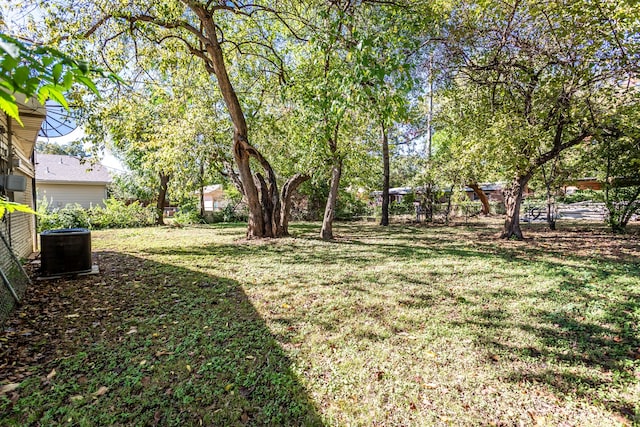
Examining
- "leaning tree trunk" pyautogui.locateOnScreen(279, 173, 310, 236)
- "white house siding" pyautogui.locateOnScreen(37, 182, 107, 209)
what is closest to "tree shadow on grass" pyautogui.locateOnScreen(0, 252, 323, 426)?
"leaning tree trunk" pyautogui.locateOnScreen(279, 173, 310, 236)

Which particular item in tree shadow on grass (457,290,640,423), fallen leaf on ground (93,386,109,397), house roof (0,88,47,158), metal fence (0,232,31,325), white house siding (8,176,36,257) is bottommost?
tree shadow on grass (457,290,640,423)

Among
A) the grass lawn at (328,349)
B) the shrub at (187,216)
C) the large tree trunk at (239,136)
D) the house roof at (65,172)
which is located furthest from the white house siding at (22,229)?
the house roof at (65,172)

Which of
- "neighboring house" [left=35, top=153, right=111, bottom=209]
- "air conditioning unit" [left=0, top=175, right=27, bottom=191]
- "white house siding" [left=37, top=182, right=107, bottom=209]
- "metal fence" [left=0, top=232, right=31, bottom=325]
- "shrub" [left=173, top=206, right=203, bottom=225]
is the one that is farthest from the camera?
"white house siding" [left=37, top=182, right=107, bottom=209]

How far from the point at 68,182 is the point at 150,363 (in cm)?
2056

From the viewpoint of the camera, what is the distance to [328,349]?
291 centimetres

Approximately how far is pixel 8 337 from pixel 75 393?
1532 millimetres

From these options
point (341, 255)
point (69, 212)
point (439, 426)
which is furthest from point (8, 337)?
point (69, 212)

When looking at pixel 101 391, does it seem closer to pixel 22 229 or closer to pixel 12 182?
pixel 12 182

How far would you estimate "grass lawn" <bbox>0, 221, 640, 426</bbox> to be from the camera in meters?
2.12

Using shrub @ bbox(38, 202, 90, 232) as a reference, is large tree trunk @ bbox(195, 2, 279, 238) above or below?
above

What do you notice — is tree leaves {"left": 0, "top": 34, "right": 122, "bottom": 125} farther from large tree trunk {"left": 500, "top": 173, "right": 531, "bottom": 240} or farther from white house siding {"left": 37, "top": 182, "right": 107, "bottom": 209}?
white house siding {"left": 37, "top": 182, "right": 107, "bottom": 209}

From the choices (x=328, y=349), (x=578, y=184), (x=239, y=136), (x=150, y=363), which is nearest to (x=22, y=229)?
(x=239, y=136)

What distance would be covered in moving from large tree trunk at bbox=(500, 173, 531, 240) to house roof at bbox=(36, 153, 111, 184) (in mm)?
20379

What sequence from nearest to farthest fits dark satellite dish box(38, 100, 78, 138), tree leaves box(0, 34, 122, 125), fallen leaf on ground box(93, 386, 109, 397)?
tree leaves box(0, 34, 122, 125)
fallen leaf on ground box(93, 386, 109, 397)
dark satellite dish box(38, 100, 78, 138)
